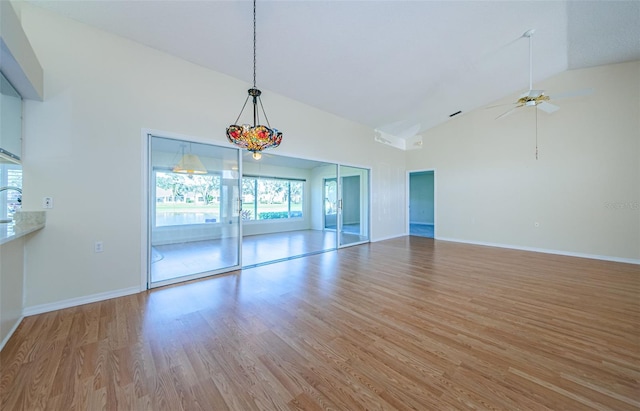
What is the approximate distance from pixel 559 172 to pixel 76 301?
896 cm

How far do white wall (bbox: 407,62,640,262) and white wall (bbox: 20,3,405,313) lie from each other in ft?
21.9

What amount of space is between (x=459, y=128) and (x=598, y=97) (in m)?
2.60


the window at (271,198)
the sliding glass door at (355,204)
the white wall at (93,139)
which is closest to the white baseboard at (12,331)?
the white wall at (93,139)

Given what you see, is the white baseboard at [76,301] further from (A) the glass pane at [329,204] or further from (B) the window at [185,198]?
(A) the glass pane at [329,204]

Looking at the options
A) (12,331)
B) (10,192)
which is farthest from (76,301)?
(10,192)

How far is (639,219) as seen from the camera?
14.9 ft

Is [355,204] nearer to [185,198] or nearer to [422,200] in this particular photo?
[185,198]

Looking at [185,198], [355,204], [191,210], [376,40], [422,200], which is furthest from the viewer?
[422,200]

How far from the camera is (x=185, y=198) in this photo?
381 centimetres

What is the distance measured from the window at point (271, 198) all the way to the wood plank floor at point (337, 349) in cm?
451

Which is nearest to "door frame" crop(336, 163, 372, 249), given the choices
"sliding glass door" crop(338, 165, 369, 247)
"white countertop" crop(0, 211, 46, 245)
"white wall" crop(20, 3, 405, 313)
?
"sliding glass door" crop(338, 165, 369, 247)

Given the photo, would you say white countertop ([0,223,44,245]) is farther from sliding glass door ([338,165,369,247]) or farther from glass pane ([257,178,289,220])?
glass pane ([257,178,289,220])

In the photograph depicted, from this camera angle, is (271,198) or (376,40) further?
(271,198)

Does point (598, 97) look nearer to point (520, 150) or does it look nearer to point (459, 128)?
point (520, 150)
